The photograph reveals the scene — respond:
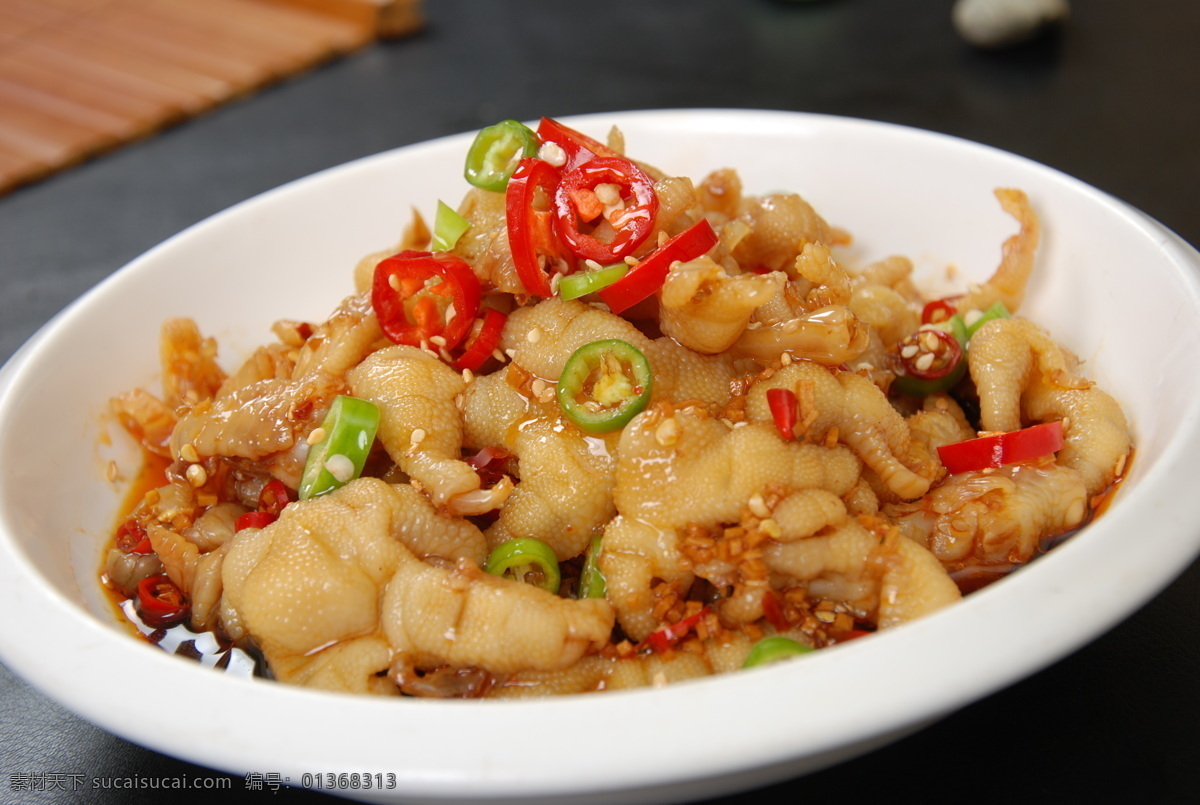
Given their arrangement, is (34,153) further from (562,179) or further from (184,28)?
(562,179)

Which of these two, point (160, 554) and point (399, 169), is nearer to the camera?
point (160, 554)

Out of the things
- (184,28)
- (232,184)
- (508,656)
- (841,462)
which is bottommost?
(232,184)

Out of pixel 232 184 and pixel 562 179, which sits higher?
pixel 562 179

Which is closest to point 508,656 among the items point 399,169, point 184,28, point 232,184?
point 399,169

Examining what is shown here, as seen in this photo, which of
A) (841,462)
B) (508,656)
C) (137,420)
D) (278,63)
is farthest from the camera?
(278,63)


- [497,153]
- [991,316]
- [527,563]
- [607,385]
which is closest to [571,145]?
[497,153]

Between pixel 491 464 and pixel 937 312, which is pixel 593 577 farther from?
pixel 937 312

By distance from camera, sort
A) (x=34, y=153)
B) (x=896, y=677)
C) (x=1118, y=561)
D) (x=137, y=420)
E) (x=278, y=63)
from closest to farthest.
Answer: (x=896, y=677), (x=1118, y=561), (x=137, y=420), (x=34, y=153), (x=278, y=63)

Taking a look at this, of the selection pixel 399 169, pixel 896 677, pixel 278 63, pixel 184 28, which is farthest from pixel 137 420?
pixel 184 28

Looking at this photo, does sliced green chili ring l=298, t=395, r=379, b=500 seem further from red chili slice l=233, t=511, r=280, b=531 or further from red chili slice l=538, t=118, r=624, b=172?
red chili slice l=538, t=118, r=624, b=172

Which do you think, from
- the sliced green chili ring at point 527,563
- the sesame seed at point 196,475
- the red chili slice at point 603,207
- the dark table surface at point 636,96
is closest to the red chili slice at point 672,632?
the sliced green chili ring at point 527,563
